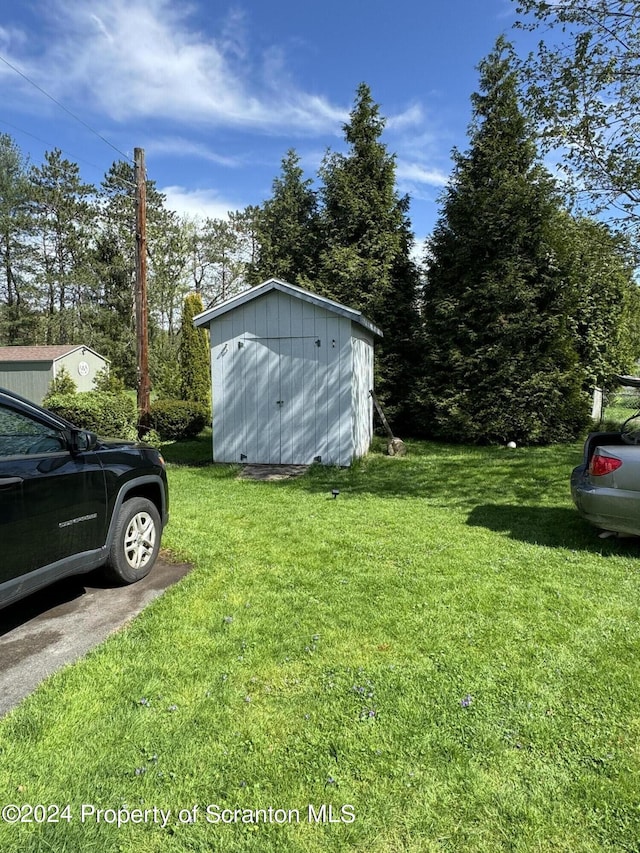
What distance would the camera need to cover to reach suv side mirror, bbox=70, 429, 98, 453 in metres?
3.35

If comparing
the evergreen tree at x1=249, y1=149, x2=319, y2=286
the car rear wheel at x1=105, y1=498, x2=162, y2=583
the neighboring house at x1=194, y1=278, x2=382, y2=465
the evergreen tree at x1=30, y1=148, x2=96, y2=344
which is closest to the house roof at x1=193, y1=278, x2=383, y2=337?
the neighboring house at x1=194, y1=278, x2=382, y2=465

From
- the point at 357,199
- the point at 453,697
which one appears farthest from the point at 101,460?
the point at 357,199

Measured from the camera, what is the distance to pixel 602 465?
4.49m

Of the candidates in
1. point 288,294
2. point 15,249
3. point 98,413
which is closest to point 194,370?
point 98,413

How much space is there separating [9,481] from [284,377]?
22.3 ft

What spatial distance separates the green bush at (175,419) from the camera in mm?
13211

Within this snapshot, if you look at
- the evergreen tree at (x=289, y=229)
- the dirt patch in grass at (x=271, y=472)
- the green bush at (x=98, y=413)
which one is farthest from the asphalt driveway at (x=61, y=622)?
the evergreen tree at (x=289, y=229)

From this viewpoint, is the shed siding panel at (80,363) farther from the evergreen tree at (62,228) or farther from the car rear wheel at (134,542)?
the car rear wheel at (134,542)

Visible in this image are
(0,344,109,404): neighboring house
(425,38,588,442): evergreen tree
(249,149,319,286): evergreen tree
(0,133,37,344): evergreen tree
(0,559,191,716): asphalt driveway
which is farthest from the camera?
(0,133,37,344): evergreen tree

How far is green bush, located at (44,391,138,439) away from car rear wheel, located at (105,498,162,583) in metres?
8.39

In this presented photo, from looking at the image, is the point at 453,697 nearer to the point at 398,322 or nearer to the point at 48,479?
the point at 48,479

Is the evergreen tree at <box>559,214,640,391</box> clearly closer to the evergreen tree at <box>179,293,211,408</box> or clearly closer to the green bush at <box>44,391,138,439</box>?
the evergreen tree at <box>179,293,211,408</box>

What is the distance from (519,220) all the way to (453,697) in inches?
482

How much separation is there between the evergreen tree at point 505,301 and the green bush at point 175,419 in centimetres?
671
